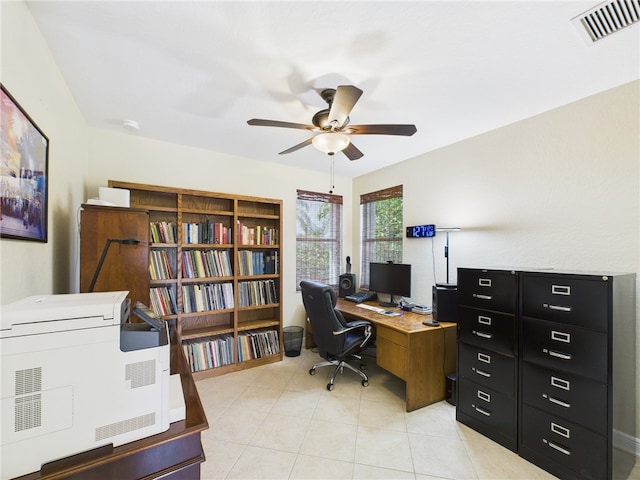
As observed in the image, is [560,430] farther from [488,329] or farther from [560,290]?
[560,290]

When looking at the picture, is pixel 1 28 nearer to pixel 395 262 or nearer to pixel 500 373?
pixel 500 373

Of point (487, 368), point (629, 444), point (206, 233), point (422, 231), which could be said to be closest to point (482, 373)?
point (487, 368)

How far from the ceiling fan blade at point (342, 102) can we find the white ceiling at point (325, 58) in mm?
256

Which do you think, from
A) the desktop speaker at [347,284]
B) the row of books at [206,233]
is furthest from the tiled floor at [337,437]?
the row of books at [206,233]

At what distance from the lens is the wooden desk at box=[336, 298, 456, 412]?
2314 millimetres

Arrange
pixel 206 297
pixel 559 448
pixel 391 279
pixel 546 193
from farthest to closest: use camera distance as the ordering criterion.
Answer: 1. pixel 391 279
2. pixel 206 297
3. pixel 546 193
4. pixel 559 448

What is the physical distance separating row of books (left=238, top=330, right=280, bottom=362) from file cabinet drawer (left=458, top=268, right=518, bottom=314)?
2149 millimetres

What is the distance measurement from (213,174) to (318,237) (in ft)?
5.31

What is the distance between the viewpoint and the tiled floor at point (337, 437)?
1.69 meters

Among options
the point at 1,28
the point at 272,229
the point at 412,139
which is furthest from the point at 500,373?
the point at 1,28

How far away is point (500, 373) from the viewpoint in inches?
77.0

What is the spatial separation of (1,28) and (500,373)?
320 cm

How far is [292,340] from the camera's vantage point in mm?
3479

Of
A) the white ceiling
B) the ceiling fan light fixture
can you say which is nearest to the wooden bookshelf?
the white ceiling
